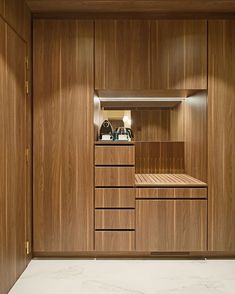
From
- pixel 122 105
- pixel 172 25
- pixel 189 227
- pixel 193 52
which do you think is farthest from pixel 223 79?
pixel 189 227

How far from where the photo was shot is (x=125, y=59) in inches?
122

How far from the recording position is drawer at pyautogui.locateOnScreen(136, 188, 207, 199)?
10.1ft

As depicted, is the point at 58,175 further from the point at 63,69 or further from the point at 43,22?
the point at 43,22

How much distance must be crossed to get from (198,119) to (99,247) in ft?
5.91

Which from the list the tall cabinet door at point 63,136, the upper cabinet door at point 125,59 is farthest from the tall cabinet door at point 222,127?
the tall cabinet door at point 63,136

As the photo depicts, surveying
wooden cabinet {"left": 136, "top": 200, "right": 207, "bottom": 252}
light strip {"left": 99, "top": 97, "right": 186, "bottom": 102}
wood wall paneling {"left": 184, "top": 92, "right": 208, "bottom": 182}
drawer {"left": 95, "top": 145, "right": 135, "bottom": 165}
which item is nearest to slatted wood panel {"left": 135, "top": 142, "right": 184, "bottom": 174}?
wood wall paneling {"left": 184, "top": 92, "right": 208, "bottom": 182}

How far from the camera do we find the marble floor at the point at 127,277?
247cm

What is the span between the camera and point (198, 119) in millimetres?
3377

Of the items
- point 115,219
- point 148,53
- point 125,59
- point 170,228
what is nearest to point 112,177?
point 115,219

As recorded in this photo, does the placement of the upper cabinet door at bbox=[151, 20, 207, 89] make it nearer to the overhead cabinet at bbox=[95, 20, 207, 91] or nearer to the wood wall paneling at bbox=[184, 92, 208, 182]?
the overhead cabinet at bbox=[95, 20, 207, 91]

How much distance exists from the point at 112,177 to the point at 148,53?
137cm

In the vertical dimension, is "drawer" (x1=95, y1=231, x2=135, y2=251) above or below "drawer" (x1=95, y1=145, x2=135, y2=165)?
below

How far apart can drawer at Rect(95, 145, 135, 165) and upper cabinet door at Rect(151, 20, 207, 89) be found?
2.48 feet

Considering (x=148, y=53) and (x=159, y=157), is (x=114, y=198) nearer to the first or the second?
(x=159, y=157)
